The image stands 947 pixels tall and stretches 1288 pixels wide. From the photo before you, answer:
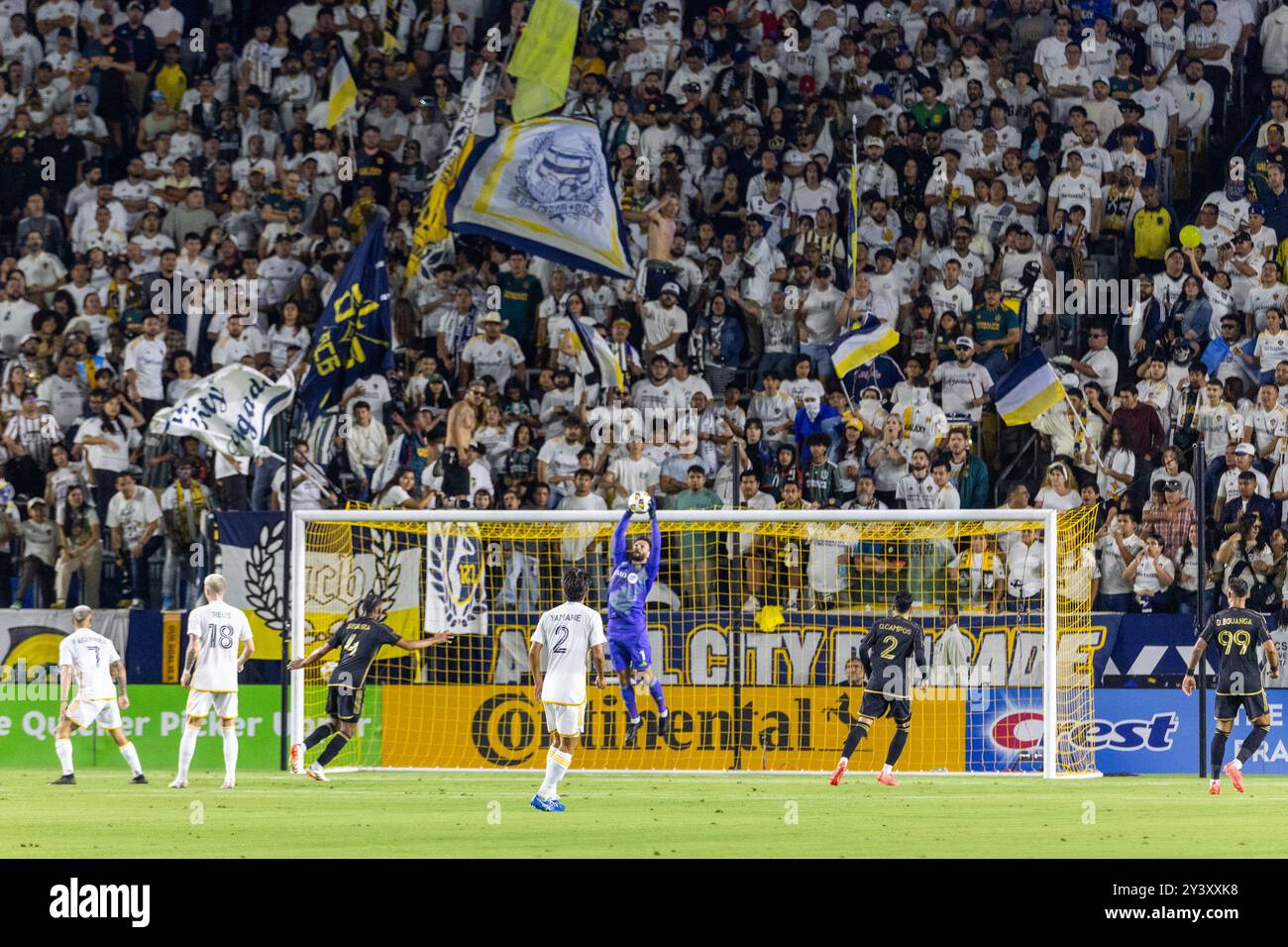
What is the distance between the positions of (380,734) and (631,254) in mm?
7405

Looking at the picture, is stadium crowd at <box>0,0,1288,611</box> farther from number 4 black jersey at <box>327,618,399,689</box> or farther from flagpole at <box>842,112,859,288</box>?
number 4 black jersey at <box>327,618,399,689</box>

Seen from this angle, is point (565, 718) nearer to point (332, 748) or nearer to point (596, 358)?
point (332, 748)

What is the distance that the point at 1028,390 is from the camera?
23.7 m

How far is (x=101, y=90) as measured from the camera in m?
29.1

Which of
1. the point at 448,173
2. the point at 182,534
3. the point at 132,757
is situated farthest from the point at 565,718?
the point at 448,173

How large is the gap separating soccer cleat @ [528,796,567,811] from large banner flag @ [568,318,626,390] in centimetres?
940

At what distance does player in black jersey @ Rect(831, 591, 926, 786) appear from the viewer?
19172mm

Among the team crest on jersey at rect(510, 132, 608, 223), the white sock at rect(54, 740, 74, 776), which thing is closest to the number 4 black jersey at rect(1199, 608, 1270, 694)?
the team crest on jersey at rect(510, 132, 608, 223)

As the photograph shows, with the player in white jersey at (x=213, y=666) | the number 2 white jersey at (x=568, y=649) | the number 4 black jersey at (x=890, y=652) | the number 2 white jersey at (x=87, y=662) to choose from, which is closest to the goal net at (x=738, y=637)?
the number 2 white jersey at (x=87, y=662)

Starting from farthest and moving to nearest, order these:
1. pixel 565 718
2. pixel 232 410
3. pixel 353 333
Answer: pixel 353 333
pixel 232 410
pixel 565 718

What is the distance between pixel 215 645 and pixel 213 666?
20 cm

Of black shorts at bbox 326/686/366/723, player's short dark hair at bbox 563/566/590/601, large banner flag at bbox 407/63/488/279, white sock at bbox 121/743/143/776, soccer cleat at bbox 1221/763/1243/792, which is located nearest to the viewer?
player's short dark hair at bbox 563/566/590/601

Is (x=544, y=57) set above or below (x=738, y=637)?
above

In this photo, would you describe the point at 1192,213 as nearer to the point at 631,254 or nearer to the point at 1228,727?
the point at 631,254
